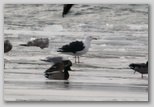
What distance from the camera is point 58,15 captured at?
2205mm

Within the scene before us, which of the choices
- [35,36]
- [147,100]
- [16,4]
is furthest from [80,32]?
[147,100]

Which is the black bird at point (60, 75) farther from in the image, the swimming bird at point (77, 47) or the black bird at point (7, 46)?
the black bird at point (7, 46)

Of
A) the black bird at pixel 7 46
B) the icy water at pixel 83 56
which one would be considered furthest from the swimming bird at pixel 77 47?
the black bird at pixel 7 46

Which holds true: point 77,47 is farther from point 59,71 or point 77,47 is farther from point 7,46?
point 7,46

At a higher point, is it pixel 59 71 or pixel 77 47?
pixel 77 47

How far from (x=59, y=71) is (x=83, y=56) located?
0.16m

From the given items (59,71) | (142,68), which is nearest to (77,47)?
(59,71)

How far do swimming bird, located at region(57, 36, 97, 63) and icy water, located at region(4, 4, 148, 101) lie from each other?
0.02 m

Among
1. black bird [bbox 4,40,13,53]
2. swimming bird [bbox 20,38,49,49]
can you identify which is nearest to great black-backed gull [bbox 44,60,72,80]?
swimming bird [bbox 20,38,49,49]

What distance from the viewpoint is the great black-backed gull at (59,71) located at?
2.17 metres

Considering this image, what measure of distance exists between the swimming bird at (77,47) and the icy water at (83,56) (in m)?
0.02

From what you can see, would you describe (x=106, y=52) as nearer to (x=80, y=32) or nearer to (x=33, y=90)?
(x=80, y=32)

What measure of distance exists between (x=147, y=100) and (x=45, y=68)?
24.1 inches

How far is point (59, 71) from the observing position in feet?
7.16
